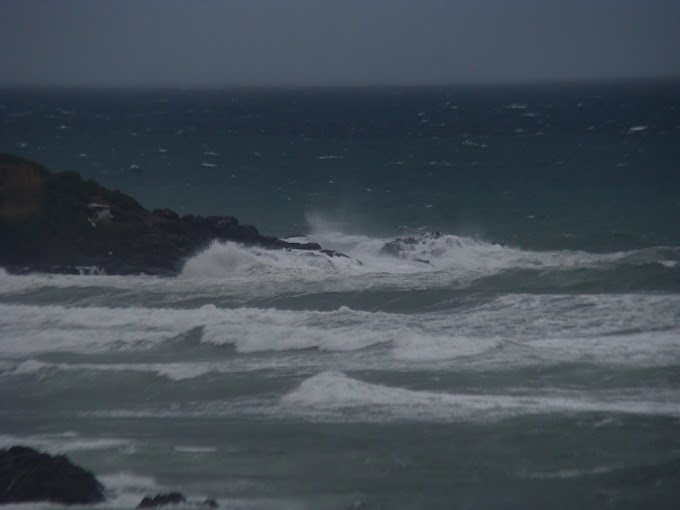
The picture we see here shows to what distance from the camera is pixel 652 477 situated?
13.3 metres

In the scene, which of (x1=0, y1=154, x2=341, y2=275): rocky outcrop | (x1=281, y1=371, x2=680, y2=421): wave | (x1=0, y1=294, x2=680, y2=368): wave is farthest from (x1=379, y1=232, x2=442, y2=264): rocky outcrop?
(x1=281, y1=371, x2=680, y2=421): wave

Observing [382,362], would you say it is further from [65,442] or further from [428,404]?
[65,442]

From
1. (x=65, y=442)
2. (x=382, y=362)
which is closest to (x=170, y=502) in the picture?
(x=65, y=442)

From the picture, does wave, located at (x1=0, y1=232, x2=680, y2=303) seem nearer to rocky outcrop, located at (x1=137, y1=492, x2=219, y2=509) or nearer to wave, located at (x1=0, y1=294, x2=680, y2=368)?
wave, located at (x1=0, y1=294, x2=680, y2=368)

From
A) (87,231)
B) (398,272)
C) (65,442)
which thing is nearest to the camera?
(65,442)

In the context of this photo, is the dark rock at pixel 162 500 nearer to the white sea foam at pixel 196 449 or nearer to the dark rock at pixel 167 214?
the white sea foam at pixel 196 449

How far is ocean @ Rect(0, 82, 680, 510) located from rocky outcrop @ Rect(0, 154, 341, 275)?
949 mm

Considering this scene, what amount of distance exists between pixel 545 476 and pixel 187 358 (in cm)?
931

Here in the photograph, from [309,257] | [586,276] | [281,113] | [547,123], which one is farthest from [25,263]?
[281,113]

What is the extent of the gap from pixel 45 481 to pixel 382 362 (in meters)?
7.98

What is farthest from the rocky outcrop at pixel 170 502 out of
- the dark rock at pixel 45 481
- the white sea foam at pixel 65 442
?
the white sea foam at pixel 65 442

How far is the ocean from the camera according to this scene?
Answer: 45.2 ft

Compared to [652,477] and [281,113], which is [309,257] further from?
[281,113]

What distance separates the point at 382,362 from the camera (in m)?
19.0
